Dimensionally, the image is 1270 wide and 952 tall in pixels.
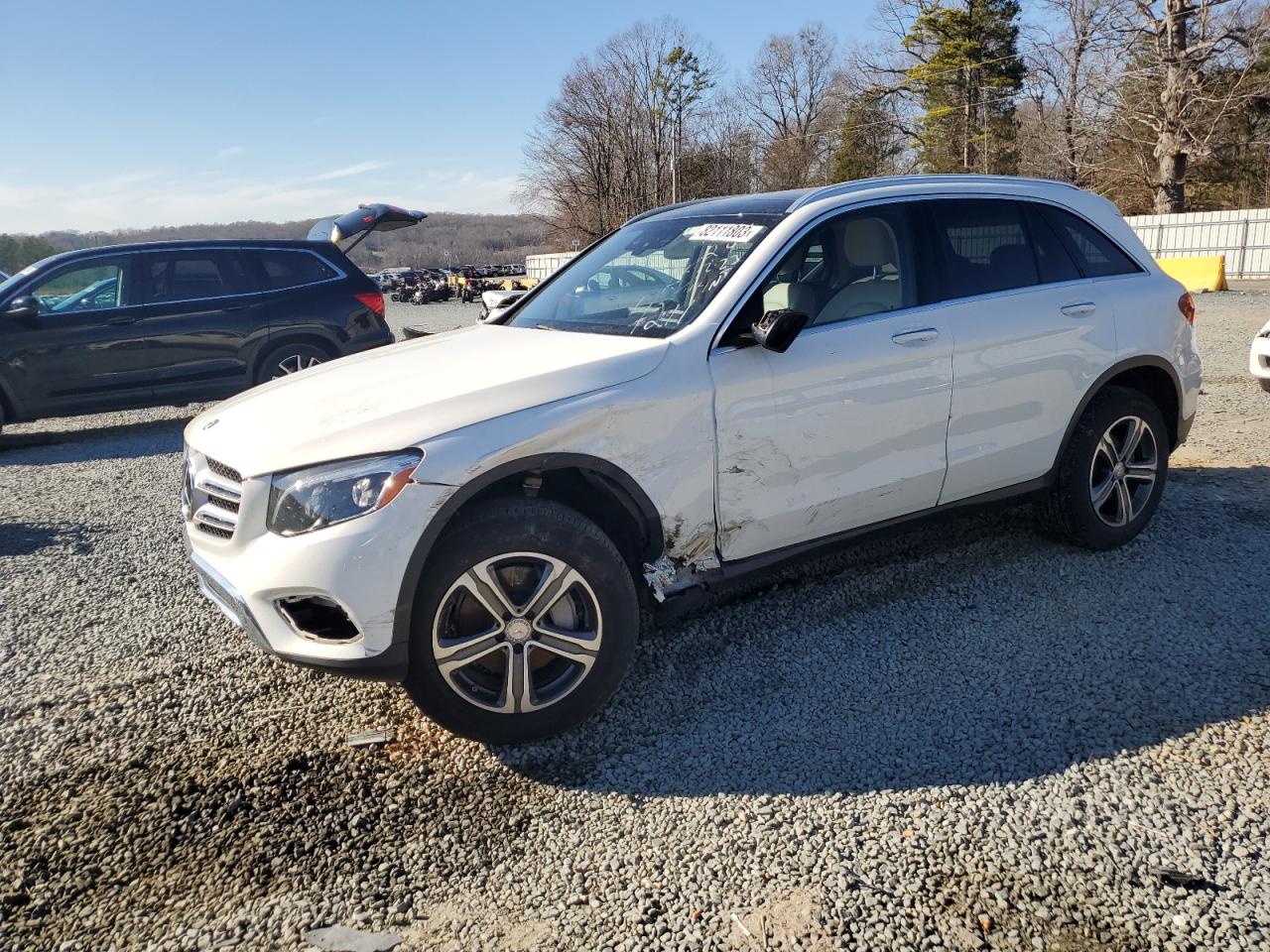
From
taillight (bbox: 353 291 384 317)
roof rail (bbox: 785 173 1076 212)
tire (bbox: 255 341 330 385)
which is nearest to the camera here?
roof rail (bbox: 785 173 1076 212)

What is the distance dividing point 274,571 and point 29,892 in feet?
3.48

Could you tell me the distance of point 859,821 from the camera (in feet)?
8.91

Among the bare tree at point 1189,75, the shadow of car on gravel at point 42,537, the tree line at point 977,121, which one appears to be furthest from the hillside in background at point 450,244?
the shadow of car on gravel at point 42,537

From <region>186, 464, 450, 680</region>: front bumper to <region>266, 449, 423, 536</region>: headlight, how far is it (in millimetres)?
33

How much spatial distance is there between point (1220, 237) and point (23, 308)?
3154cm

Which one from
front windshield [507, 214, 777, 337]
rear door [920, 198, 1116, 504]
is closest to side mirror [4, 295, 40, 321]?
front windshield [507, 214, 777, 337]

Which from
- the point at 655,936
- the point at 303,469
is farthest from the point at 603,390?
the point at 655,936

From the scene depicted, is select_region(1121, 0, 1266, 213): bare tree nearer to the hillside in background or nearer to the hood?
the hood

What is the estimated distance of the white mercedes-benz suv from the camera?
9.49 feet

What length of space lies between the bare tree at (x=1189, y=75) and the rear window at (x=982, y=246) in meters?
33.4

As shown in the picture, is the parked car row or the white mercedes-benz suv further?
the parked car row

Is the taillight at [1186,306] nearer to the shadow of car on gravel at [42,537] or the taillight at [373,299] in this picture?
the shadow of car on gravel at [42,537]

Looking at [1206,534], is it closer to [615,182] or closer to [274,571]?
[274,571]

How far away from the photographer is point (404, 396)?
124 inches
